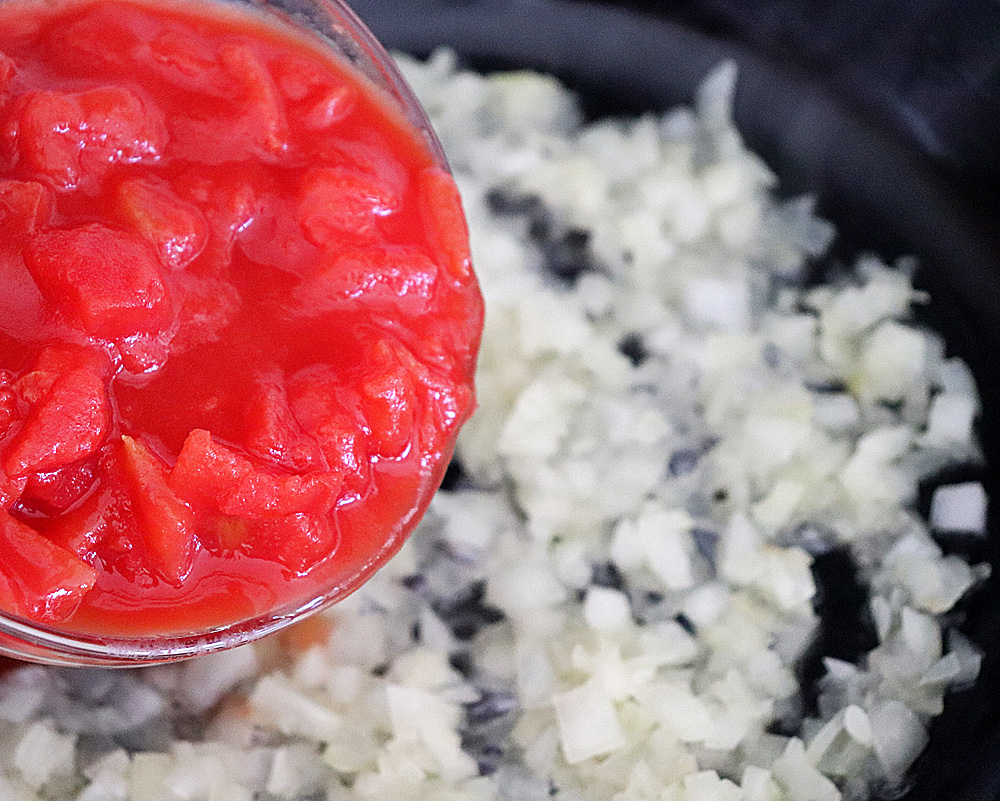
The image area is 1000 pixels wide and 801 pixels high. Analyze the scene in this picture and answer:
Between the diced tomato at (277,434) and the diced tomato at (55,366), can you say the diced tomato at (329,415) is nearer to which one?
the diced tomato at (277,434)

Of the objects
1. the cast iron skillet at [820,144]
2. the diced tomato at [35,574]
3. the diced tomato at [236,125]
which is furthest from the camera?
the cast iron skillet at [820,144]

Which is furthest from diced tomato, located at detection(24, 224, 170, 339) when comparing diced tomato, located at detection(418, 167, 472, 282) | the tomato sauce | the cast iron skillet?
the cast iron skillet

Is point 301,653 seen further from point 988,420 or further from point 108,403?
point 988,420

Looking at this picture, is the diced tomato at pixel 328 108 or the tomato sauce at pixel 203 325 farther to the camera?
the diced tomato at pixel 328 108

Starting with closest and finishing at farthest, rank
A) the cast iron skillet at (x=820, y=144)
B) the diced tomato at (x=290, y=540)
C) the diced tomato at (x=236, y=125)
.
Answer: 1. the diced tomato at (x=290, y=540)
2. the diced tomato at (x=236, y=125)
3. the cast iron skillet at (x=820, y=144)

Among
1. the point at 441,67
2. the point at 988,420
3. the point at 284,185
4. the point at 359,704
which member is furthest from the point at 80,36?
the point at 988,420

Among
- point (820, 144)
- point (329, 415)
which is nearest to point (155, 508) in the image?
point (329, 415)

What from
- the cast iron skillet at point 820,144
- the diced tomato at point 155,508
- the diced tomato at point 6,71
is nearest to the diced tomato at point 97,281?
the diced tomato at point 155,508
